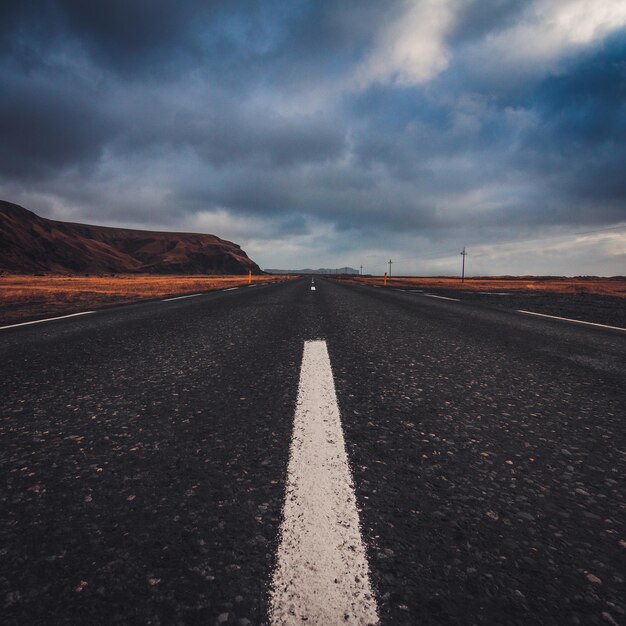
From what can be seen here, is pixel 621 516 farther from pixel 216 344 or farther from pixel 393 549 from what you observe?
pixel 216 344

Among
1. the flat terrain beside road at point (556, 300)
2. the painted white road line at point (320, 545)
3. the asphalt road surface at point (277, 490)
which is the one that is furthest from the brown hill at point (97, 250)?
the painted white road line at point (320, 545)

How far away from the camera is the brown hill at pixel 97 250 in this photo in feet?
259

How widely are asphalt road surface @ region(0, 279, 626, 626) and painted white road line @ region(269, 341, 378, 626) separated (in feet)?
0.09

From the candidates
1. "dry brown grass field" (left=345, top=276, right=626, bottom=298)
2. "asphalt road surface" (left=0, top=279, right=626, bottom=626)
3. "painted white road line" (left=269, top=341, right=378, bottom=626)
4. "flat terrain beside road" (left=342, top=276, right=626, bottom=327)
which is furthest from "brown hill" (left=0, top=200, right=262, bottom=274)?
"painted white road line" (left=269, top=341, right=378, bottom=626)

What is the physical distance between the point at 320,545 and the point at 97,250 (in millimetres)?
127693

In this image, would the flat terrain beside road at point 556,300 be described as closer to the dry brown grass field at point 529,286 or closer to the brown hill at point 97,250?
the dry brown grass field at point 529,286

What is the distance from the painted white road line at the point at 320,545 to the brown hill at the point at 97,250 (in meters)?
87.7

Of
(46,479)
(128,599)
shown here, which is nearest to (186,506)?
(128,599)

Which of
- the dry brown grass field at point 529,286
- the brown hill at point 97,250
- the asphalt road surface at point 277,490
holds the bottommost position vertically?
the asphalt road surface at point 277,490

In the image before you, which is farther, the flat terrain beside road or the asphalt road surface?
the flat terrain beside road

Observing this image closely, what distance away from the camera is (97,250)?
109250mm

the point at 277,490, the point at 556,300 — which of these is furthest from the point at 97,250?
the point at 277,490

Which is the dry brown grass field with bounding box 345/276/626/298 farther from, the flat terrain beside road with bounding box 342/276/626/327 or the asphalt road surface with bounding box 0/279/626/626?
the asphalt road surface with bounding box 0/279/626/626

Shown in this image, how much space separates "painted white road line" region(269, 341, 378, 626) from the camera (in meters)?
0.96
